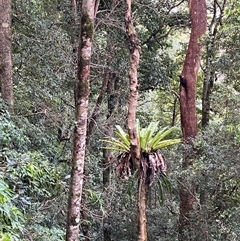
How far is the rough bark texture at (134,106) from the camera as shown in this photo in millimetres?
4332

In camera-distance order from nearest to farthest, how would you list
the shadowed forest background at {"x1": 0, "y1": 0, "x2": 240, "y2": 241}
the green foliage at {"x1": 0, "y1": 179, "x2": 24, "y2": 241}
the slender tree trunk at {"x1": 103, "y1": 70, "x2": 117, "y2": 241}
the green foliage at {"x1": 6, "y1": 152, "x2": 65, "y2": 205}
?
the green foliage at {"x1": 0, "y1": 179, "x2": 24, "y2": 241}
the green foliage at {"x1": 6, "y1": 152, "x2": 65, "y2": 205}
the shadowed forest background at {"x1": 0, "y1": 0, "x2": 240, "y2": 241}
the slender tree trunk at {"x1": 103, "y1": 70, "x2": 117, "y2": 241}

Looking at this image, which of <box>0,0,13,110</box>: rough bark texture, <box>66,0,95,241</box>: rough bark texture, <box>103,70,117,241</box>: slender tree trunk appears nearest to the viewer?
<box>66,0,95,241</box>: rough bark texture

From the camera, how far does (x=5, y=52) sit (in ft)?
16.4

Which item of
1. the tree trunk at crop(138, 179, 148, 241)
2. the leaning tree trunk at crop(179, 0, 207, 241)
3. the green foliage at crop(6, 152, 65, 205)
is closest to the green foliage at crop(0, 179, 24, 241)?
the green foliage at crop(6, 152, 65, 205)

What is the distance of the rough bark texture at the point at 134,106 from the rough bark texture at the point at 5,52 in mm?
1511

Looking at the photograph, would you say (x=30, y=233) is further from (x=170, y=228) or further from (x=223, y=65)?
(x=170, y=228)

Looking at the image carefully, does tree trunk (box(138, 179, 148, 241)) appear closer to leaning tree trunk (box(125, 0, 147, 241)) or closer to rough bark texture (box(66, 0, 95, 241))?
leaning tree trunk (box(125, 0, 147, 241))

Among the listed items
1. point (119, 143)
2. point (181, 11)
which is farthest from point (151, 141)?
point (181, 11)

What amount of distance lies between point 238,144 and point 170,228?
98.3 inches

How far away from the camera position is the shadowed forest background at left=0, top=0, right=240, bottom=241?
4.52m

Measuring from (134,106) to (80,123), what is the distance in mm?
1124

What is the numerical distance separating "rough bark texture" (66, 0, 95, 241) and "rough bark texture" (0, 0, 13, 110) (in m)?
1.74

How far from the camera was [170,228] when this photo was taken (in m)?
7.02

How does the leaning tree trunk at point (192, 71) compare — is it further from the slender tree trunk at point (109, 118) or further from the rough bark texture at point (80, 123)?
the rough bark texture at point (80, 123)
